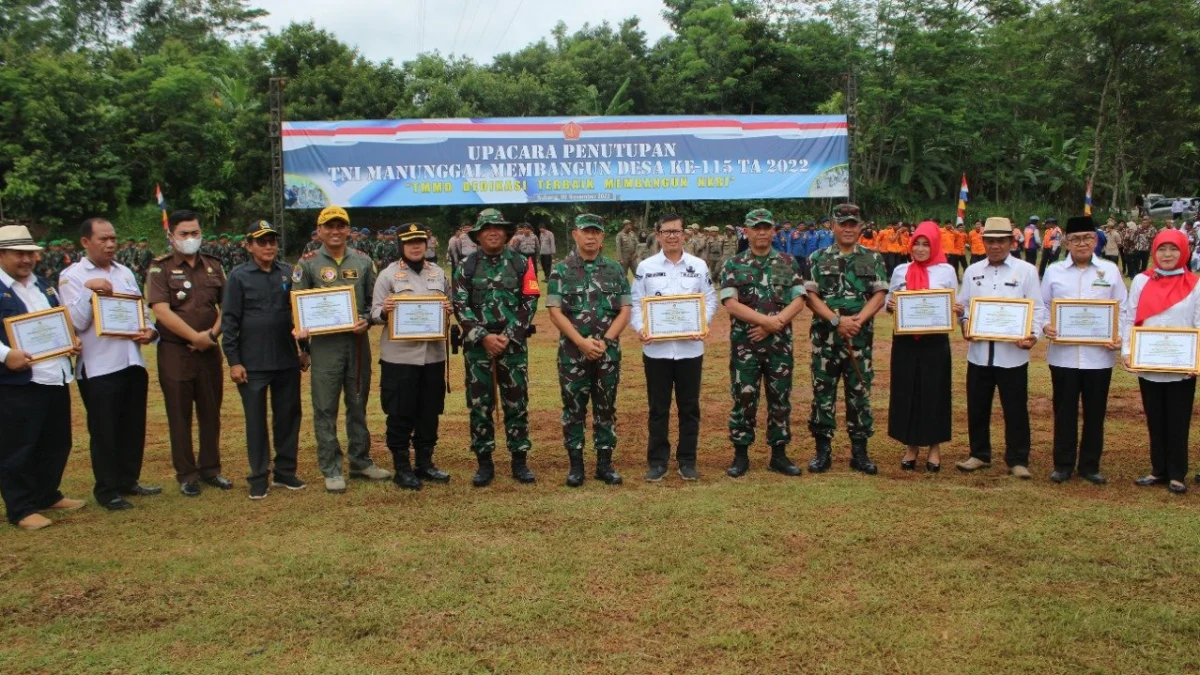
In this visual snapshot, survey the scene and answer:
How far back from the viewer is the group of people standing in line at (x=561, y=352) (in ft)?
19.4

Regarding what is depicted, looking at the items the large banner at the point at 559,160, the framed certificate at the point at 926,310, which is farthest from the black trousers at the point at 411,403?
the large banner at the point at 559,160

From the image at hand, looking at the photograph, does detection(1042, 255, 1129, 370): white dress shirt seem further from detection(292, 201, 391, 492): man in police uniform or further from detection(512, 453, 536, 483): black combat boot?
detection(292, 201, 391, 492): man in police uniform

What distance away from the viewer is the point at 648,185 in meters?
18.0

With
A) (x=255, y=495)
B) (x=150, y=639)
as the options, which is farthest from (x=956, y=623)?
(x=255, y=495)

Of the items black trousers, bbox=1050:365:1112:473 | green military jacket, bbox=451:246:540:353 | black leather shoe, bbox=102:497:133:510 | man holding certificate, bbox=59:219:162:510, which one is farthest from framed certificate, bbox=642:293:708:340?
black leather shoe, bbox=102:497:133:510

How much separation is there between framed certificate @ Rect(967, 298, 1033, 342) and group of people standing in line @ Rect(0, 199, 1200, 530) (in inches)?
4.5

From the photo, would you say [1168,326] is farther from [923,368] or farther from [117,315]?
[117,315]

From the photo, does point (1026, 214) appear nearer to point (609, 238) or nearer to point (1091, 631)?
point (609, 238)

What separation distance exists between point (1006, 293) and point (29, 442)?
6.23 meters

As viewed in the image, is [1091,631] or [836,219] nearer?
[1091,631]

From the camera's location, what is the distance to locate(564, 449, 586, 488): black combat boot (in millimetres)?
6125

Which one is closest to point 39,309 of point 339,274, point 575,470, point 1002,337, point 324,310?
point 324,310

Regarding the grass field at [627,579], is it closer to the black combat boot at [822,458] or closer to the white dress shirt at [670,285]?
the black combat boot at [822,458]

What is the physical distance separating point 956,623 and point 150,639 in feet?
11.3
